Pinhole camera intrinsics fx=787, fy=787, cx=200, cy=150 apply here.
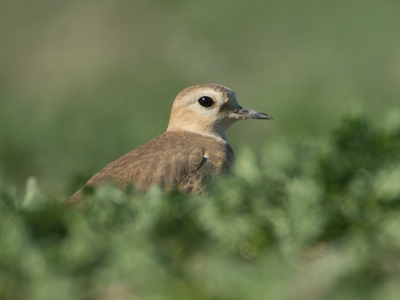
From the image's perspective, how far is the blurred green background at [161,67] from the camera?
11633mm

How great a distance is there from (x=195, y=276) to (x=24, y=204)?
4.75 ft

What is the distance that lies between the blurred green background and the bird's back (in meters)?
3.68

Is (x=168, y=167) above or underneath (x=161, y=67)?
underneath

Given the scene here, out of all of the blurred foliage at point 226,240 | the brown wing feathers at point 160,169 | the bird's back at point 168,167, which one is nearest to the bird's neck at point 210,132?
the bird's back at point 168,167

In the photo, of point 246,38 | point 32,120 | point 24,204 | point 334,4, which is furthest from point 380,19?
point 24,204

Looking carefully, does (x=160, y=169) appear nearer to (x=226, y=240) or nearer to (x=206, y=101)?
(x=206, y=101)

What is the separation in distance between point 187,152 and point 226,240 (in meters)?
2.41

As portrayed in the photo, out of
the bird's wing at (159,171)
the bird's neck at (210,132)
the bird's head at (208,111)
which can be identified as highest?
the bird's head at (208,111)

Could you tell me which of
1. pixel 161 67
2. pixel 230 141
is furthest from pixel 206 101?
pixel 161 67

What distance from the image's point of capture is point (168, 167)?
5.89 metres

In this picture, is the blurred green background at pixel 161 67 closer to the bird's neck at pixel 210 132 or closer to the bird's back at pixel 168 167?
the bird's neck at pixel 210 132

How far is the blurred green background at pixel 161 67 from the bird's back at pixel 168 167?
12.1 ft

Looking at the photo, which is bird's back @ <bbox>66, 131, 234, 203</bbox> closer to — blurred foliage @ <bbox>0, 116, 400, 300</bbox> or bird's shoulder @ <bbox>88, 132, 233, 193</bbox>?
bird's shoulder @ <bbox>88, 132, 233, 193</bbox>

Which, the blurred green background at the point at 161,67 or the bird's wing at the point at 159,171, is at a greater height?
the blurred green background at the point at 161,67
